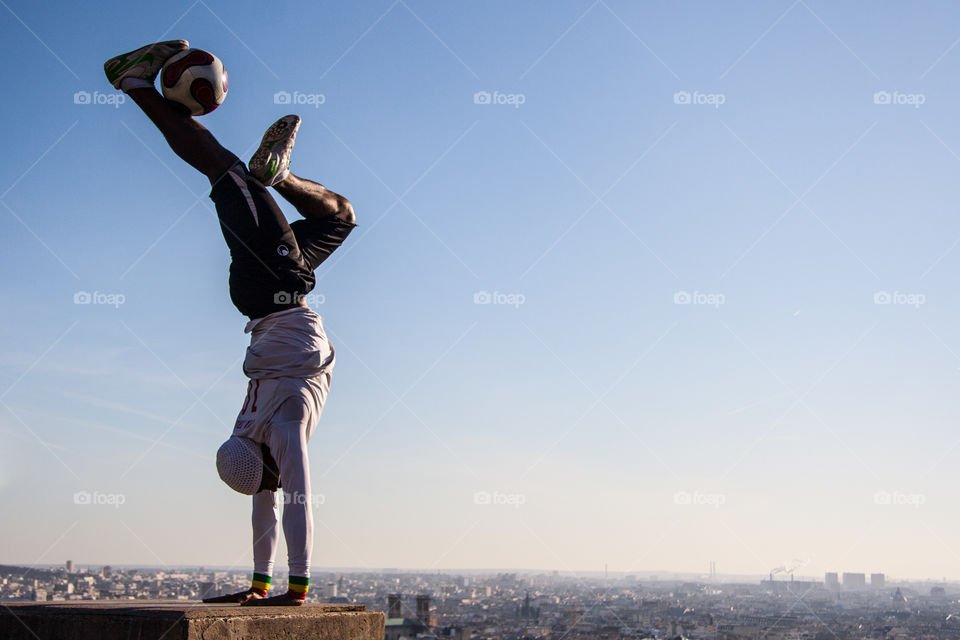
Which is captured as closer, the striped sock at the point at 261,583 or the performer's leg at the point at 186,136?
the striped sock at the point at 261,583

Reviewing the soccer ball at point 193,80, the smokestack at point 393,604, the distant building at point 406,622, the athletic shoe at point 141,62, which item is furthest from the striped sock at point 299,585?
the distant building at point 406,622

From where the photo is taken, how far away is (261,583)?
4.51 metres

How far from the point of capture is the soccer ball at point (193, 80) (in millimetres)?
4773

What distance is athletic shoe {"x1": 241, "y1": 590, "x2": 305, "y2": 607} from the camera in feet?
14.0

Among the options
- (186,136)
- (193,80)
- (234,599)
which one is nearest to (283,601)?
(234,599)

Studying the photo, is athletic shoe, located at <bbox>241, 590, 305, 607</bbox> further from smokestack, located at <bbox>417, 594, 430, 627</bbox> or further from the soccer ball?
smokestack, located at <bbox>417, 594, 430, 627</bbox>

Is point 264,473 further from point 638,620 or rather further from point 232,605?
point 638,620

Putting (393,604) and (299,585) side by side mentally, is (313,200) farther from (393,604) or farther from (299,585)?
(393,604)

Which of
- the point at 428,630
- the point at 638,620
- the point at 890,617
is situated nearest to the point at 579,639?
the point at 428,630

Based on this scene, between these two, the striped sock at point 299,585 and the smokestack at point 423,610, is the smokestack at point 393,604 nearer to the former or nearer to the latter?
the smokestack at point 423,610

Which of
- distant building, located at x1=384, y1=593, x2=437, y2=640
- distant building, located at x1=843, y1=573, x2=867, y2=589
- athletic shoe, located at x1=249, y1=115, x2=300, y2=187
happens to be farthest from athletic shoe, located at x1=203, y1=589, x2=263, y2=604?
distant building, located at x1=843, y1=573, x2=867, y2=589

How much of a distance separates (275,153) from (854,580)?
4142 inches

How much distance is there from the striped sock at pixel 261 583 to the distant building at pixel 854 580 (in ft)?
344

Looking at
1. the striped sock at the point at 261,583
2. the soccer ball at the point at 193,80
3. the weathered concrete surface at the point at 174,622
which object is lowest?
→ the weathered concrete surface at the point at 174,622
